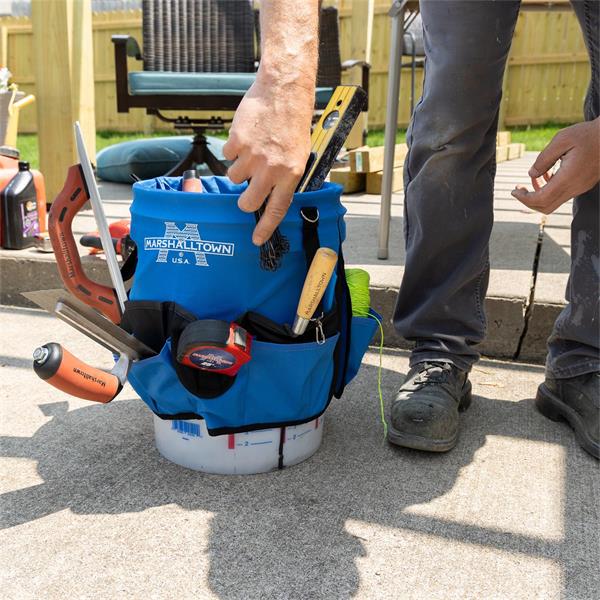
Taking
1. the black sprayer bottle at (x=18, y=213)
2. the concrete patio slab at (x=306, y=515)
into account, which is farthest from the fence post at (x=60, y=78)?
the concrete patio slab at (x=306, y=515)

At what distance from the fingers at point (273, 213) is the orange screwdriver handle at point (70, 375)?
0.33m

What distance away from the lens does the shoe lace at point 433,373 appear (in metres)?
1.52

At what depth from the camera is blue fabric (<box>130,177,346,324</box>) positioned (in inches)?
45.0

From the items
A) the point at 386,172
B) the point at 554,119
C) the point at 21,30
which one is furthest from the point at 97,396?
the point at 21,30

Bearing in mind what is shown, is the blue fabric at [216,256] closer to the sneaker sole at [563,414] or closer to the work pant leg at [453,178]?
the work pant leg at [453,178]

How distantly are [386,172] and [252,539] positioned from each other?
1485mm

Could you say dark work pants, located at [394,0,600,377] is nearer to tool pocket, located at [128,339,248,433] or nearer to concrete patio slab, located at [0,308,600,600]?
concrete patio slab, located at [0,308,600,600]

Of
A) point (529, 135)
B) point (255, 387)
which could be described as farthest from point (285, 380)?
point (529, 135)

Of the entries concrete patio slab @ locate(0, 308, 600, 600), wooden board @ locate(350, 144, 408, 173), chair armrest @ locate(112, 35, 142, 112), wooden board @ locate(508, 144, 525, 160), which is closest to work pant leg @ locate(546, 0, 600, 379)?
concrete patio slab @ locate(0, 308, 600, 600)

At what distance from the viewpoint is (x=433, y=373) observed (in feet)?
5.02

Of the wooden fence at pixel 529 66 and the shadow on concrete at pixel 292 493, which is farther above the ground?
the wooden fence at pixel 529 66

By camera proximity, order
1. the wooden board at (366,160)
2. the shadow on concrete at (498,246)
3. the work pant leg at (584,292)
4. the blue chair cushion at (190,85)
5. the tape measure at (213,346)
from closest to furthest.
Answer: the tape measure at (213,346), the work pant leg at (584,292), the shadow on concrete at (498,246), the wooden board at (366,160), the blue chair cushion at (190,85)

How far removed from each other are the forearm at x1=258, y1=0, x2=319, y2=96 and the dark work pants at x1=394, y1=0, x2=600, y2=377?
494mm

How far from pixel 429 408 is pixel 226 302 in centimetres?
51
